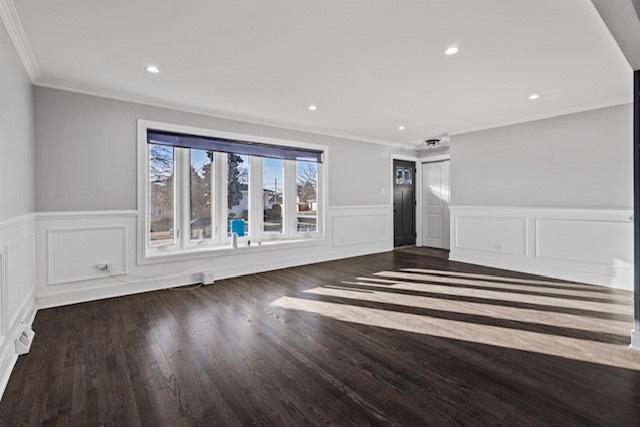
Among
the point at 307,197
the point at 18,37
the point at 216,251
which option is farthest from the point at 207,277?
the point at 18,37

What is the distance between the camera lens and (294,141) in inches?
209

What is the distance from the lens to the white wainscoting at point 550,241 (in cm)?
407

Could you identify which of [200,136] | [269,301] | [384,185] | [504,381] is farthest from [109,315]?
[384,185]

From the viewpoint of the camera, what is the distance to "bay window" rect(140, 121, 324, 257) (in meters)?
4.15

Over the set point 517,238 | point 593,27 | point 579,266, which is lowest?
point 579,266

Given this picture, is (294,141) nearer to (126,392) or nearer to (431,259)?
(431,259)

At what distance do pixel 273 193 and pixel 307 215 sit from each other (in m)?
0.78

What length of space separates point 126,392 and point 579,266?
527 cm

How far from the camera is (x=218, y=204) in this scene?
15.2ft

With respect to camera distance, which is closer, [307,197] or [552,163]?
[552,163]

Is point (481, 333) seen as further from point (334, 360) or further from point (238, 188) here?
point (238, 188)

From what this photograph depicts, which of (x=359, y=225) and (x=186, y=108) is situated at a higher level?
(x=186, y=108)

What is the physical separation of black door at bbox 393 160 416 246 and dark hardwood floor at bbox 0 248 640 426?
3.50 metres

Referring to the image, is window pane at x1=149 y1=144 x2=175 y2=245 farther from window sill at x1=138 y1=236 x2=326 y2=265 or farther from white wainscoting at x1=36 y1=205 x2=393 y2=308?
white wainscoting at x1=36 y1=205 x2=393 y2=308
